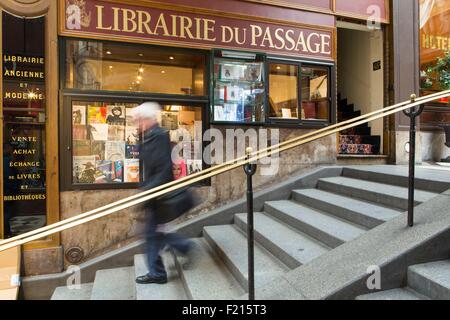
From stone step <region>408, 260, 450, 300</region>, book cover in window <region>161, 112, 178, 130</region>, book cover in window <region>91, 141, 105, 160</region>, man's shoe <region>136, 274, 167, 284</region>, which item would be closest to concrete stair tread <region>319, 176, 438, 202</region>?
stone step <region>408, 260, 450, 300</region>

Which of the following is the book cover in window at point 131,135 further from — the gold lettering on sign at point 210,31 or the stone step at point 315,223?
the stone step at point 315,223

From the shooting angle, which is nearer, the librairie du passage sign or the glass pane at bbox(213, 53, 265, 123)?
the librairie du passage sign

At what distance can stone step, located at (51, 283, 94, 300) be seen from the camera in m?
3.92

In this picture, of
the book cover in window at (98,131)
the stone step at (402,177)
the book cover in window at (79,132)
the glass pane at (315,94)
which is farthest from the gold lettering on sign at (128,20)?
the stone step at (402,177)

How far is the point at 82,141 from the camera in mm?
4801

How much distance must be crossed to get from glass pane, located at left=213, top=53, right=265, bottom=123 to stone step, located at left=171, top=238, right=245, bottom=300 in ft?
7.42

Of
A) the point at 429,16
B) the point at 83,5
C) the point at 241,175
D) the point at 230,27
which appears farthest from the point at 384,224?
the point at 429,16

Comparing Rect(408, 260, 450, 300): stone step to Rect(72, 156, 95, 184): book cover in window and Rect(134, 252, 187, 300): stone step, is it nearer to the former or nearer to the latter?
Rect(134, 252, 187, 300): stone step

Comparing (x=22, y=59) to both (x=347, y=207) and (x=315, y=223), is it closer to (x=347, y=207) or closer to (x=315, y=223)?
(x=315, y=223)

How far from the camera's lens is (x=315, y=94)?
6.31 m

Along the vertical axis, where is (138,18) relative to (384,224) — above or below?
above
